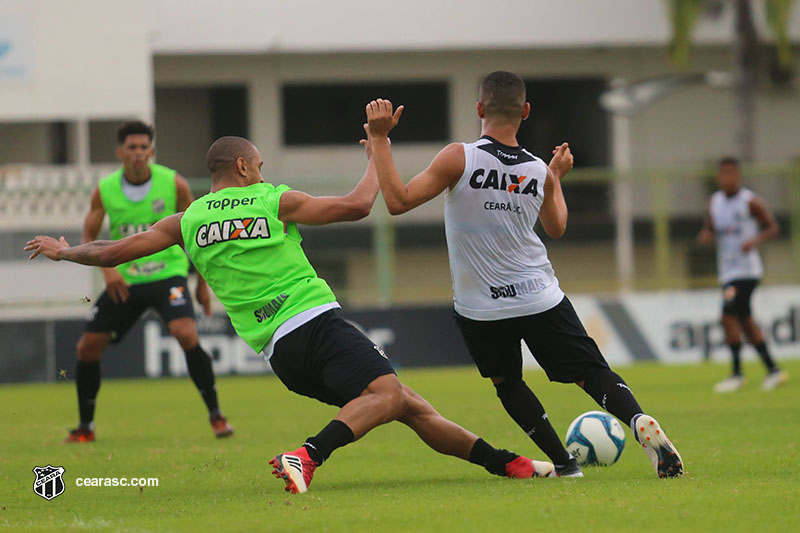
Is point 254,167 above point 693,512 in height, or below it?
above

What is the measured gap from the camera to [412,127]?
31.7m

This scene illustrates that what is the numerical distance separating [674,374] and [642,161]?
50.6 ft

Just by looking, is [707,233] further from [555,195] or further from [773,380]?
[555,195]

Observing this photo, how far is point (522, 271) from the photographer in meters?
6.89

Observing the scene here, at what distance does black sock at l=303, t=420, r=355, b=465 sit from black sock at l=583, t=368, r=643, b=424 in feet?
4.32

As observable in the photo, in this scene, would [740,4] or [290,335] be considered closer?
[290,335]

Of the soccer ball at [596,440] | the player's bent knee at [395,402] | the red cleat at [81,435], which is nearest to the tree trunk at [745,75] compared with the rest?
the red cleat at [81,435]

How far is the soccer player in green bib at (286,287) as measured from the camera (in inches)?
255

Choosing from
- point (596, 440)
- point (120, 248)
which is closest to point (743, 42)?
point (596, 440)

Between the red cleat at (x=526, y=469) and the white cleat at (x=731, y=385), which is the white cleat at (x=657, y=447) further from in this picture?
the white cleat at (x=731, y=385)

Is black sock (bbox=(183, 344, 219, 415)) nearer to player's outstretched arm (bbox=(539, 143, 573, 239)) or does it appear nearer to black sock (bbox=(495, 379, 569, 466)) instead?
black sock (bbox=(495, 379, 569, 466))

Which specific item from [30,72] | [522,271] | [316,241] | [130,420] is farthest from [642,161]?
[522,271]

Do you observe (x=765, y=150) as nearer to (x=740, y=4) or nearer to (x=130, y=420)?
(x=740, y=4)

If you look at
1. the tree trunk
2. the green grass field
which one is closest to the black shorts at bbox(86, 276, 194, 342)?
the green grass field
